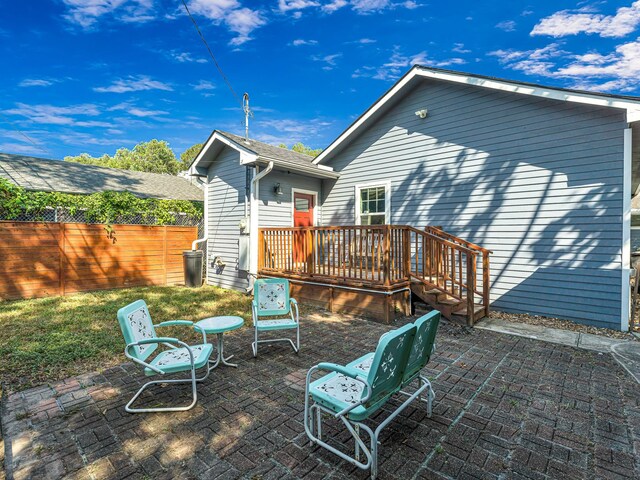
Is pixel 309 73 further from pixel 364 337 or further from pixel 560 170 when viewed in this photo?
pixel 364 337

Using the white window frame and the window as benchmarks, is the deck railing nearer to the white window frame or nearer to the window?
the white window frame

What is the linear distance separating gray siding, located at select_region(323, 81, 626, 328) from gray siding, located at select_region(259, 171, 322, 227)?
250cm

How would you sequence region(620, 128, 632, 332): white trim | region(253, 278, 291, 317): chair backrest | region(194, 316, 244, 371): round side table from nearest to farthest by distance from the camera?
region(194, 316, 244, 371): round side table
region(253, 278, 291, 317): chair backrest
region(620, 128, 632, 332): white trim

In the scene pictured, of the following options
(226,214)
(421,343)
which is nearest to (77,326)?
(226,214)

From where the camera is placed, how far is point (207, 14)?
7.38 meters

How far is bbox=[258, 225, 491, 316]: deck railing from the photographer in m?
5.77

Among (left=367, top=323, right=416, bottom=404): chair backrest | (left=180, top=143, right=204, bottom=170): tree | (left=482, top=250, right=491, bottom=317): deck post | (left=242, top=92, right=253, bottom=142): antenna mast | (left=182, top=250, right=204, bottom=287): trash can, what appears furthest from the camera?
(left=180, top=143, right=204, bottom=170): tree

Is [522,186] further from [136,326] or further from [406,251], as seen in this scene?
[136,326]

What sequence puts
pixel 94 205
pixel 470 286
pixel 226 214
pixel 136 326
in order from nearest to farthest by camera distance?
pixel 136 326 < pixel 470 286 < pixel 94 205 < pixel 226 214

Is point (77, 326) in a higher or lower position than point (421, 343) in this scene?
lower

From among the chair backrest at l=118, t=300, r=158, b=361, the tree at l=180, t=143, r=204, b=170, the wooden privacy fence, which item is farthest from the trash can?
the tree at l=180, t=143, r=204, b=170

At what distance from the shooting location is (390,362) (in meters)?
2.11

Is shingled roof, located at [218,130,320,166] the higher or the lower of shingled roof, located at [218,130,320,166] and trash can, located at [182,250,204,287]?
the higher

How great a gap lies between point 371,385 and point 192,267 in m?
8.34
